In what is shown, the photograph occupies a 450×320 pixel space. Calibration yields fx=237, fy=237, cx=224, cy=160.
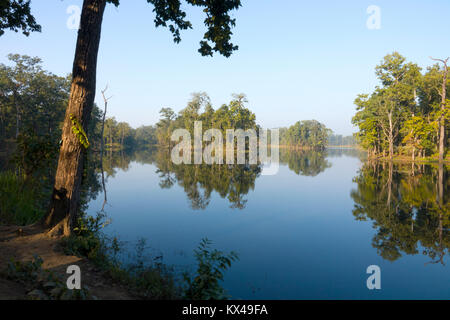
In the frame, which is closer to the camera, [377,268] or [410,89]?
[377,268]

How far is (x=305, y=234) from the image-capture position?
7742 millimetres

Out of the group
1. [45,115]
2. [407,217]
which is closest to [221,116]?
[45,115]

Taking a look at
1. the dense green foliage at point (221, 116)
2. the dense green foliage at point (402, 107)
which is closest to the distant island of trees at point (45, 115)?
the dense green foliage at point (221, 116)

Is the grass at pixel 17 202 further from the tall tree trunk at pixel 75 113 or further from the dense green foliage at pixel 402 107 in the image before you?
the dense green foliage at pixel 402 107

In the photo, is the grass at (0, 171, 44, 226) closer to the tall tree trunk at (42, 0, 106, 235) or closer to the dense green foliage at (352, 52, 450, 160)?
the tall tree trunk at (42, 0, 106, 235)

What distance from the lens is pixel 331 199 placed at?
1282 centimetres

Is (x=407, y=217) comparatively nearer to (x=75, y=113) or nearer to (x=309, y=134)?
(x=75, y=113)

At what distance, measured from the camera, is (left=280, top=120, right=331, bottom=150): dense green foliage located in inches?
4400

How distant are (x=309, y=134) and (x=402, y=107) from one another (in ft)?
263
